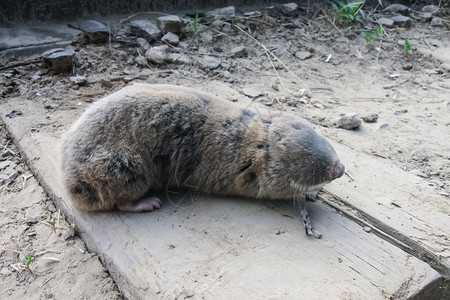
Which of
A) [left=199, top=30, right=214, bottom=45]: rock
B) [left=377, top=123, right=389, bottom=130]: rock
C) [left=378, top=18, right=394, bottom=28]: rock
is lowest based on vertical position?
[left=377, top=123, right=389, bottom=130]: rock

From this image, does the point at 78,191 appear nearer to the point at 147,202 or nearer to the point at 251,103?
the point at 147,202

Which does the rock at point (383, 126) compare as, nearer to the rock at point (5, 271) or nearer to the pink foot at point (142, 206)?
the pink foot at point (142, 206)

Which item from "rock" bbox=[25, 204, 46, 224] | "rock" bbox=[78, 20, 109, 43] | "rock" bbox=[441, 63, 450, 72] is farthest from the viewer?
"rock" bbox=[441, 63, 450, 72]

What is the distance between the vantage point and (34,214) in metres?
3.08

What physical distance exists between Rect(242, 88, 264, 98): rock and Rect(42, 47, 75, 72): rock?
6.31 ft

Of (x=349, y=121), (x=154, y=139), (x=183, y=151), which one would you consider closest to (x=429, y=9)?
(x=349, y=121)

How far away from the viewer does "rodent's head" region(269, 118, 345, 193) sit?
108 inches

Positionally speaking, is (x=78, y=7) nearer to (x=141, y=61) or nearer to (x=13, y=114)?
(x=141, y=61)

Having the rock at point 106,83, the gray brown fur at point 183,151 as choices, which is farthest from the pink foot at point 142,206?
the rock at point 106,83

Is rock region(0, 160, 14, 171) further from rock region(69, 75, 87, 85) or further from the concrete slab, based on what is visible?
rock region(69, 75, 87, 85)

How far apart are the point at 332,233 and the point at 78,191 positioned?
1.60 metres

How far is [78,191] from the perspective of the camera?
275 cm

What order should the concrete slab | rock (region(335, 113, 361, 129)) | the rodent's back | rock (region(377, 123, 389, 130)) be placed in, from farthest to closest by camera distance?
1. rock (region(377, 123, 389, 130))
2. rock (region(335, 113, 361, 129))
3. the rodent's back
4. the concrete slab

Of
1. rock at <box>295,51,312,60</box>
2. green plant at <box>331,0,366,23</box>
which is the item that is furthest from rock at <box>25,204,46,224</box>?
green plant at <box>331,0,366,23</box>
